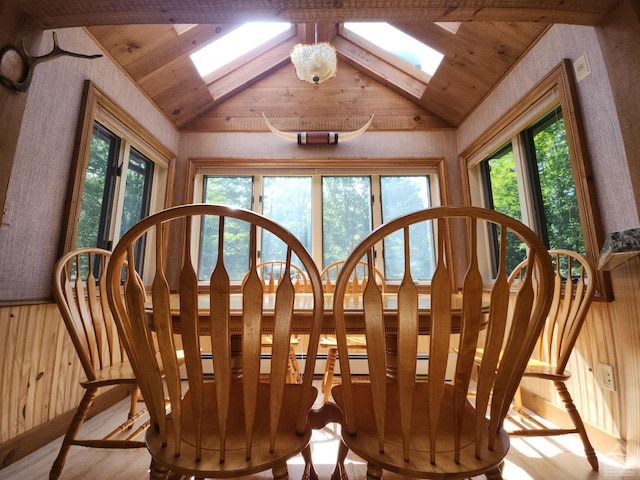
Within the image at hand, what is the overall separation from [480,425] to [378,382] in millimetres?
257

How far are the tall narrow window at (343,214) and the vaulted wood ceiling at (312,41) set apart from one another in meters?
0.60

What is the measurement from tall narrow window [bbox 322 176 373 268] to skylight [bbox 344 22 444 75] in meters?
1.13

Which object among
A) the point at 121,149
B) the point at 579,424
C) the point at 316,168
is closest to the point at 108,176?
the point at 121,149

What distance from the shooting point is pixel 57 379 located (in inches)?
58.7

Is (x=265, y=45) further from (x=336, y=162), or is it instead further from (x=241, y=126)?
(x=336, y=162)

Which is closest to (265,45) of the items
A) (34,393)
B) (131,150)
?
(131,150)

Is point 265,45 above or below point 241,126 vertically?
above

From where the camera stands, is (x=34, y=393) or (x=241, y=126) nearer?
(x=34, y=393)

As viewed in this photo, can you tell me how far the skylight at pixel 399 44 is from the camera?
8.43 feet

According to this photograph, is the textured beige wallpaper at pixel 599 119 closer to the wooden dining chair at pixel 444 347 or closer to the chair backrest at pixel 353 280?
the wooden dining chair at pixel 444 347

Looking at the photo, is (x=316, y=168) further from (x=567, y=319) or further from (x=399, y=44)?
(x=567, y=319)

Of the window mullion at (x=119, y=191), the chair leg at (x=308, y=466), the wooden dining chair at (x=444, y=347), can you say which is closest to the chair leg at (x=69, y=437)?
the chair leg at (x=308, y=466)

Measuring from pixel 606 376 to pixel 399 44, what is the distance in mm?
2853

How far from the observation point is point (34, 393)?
1375mm
